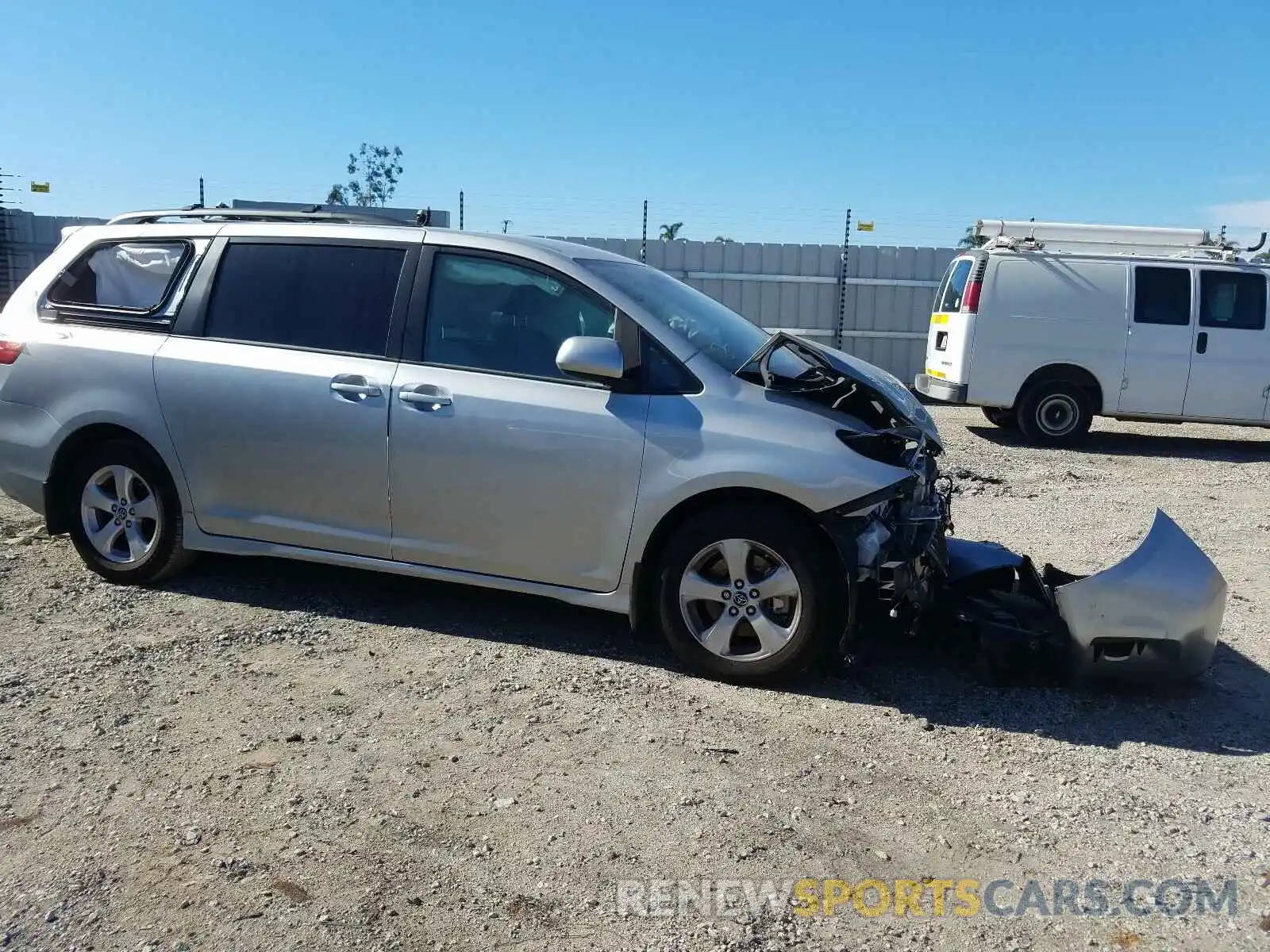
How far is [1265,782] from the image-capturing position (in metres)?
3.59

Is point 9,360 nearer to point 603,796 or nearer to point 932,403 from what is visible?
point 603,796

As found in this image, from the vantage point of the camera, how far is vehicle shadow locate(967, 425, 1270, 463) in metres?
11.2

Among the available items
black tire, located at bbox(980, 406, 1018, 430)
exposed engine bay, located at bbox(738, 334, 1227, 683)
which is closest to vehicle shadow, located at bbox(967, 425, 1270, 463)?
black tire, located at bbox(980, 406, 1018, 430)

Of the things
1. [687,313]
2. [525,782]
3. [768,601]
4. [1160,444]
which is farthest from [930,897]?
[1160,444]

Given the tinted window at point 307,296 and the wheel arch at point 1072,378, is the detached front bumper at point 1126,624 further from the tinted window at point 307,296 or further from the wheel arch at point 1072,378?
the wheel arch at point 1072,378

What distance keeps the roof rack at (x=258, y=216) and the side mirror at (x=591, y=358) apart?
1.33 m

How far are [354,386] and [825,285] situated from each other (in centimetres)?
1272

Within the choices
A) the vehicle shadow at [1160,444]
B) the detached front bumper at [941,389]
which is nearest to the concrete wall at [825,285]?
the vehicle shadow at [1160,444]

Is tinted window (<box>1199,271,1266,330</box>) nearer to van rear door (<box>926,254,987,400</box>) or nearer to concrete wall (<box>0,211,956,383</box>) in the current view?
van rear door (<box>926,254,987,400</box>)

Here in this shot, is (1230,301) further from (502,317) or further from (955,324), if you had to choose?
(502,317)

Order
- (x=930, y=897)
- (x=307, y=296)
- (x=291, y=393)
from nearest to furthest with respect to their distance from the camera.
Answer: (x=930, y=897), (x=291, y=393), (x=307, y=296)

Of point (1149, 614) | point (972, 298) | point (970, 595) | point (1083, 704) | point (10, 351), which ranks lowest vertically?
point (1083, 704)

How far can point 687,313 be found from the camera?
482 centimetres

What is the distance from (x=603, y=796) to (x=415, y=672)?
126 centimetres
